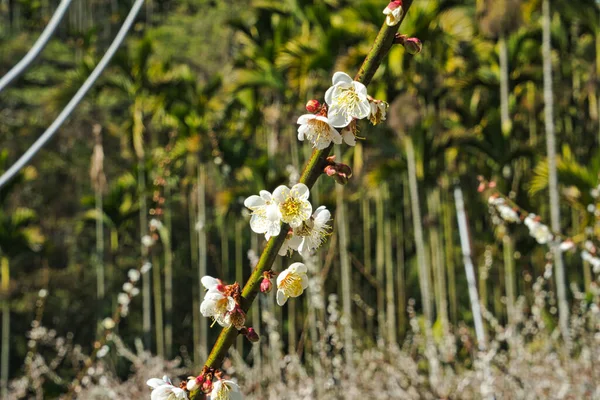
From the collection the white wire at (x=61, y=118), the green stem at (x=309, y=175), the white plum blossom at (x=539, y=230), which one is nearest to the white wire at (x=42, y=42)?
the white wire at (x=61, y=118)

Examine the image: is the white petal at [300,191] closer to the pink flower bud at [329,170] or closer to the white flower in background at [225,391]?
the pink flower bud at [329,170]

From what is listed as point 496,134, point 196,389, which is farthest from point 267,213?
point 496,134

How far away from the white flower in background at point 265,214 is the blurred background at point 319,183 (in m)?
3.08

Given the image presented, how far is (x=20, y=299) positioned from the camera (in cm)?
1823

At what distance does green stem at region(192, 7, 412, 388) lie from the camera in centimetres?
100

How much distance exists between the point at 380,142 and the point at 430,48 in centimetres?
180

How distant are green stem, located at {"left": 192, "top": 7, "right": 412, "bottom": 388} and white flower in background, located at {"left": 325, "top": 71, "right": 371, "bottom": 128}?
31mm

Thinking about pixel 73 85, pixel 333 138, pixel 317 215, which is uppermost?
pixel 73 85

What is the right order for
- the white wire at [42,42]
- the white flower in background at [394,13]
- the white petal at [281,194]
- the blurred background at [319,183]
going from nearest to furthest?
the white flower in background at [394,13] → the white petal at [281,194] → the white wire at [42,42] → the blurred background at [319,183]

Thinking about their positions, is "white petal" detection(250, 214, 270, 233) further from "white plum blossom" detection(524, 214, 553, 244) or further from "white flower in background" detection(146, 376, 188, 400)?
"white plum blossom" detection(524, 214, 553, 244)

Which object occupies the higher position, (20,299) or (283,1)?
(283,1)

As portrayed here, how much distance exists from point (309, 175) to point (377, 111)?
6.3 inches

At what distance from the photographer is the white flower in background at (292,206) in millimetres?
1073

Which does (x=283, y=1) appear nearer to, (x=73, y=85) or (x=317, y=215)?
(x=73, y=85)
